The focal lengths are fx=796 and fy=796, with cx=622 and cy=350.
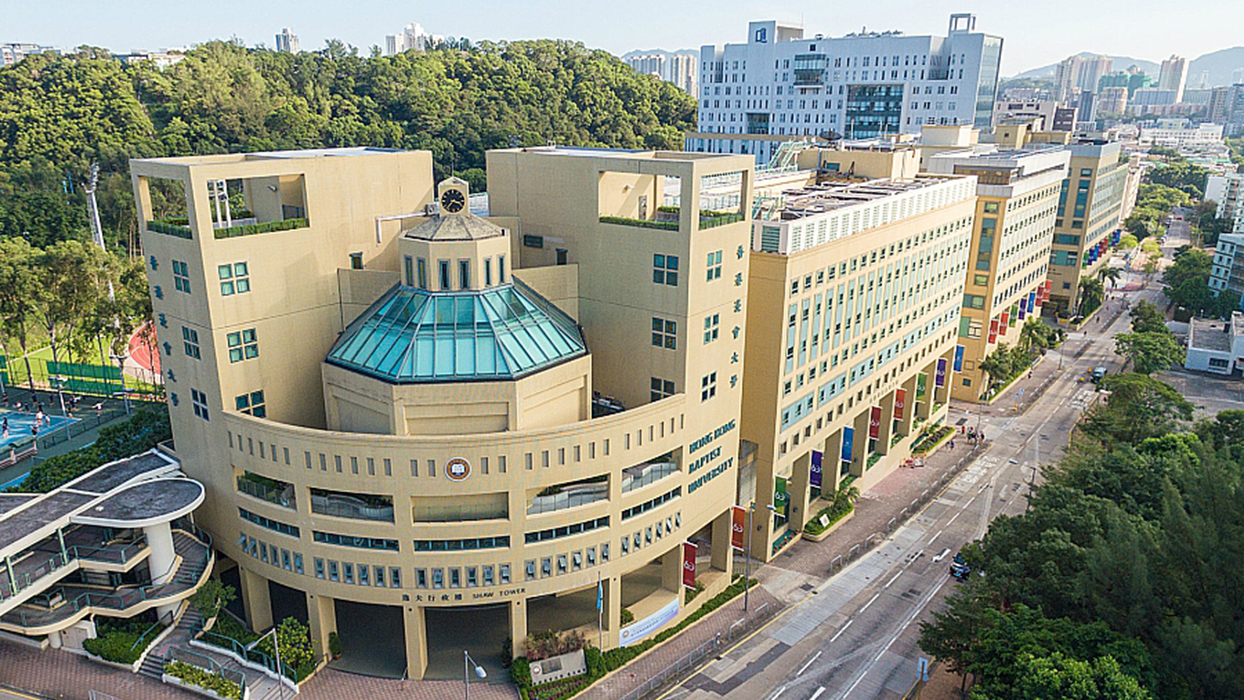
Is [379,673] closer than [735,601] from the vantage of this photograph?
Yes

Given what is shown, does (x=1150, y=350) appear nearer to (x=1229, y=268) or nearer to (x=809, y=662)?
(x=1229, y=268)

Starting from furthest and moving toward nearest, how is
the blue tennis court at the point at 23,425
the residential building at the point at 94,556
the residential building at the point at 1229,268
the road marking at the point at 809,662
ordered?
the residential building at the point at 1229,268 → the blue tennis court at the point at 23,425 → the road marking at the point at 809,662 → the residential building at the point at 94,556

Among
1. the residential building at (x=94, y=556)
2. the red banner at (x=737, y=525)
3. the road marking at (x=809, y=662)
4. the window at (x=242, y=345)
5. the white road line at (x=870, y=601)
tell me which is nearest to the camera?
the residential building at (x=94, y=556)

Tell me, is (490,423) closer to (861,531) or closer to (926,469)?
(861,531)

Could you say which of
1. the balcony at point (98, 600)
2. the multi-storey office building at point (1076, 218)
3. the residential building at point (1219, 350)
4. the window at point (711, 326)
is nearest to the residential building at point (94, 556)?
the balcony at point (98, 600)

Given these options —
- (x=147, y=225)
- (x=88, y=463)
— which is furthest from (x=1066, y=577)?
(x=88, y=463)

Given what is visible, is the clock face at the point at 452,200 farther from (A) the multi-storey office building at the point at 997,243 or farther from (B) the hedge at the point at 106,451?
(A) the multi-storey office building at the point at 997,243
